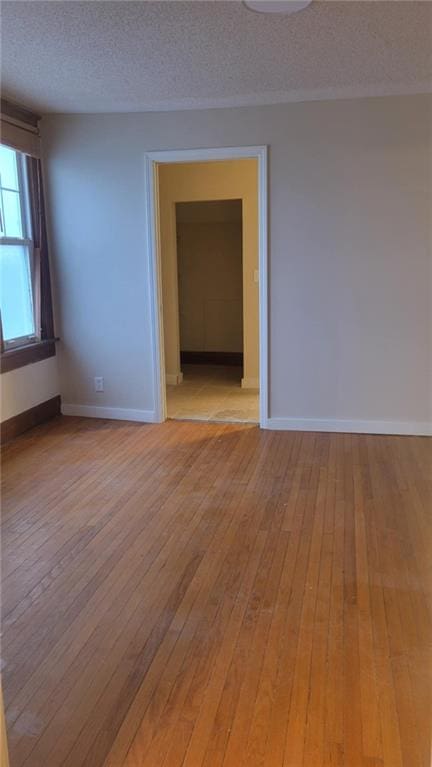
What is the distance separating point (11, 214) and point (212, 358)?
359 centimetres

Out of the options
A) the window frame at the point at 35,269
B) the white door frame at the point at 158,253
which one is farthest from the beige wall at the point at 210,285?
the window frame at the point at 35,269

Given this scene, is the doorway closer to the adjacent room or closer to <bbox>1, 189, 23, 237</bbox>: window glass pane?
the adjacent room

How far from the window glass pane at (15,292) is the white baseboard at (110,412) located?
2.48ft

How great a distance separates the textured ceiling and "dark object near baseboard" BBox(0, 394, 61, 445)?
229 cm

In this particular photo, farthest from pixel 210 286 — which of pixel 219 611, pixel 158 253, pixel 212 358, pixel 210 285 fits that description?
pixel 219 611

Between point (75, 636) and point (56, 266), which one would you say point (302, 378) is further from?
point (75, 636)

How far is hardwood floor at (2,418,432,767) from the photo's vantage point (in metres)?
1.63

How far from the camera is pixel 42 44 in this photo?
114 inches

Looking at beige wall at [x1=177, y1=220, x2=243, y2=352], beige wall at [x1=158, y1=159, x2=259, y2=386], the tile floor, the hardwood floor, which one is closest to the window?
the hardwood floor

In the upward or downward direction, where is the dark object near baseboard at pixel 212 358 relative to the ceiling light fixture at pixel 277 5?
downward

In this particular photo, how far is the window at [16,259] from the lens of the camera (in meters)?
4.18

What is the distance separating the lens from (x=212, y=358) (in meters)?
7.38

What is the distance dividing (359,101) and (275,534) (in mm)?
2972

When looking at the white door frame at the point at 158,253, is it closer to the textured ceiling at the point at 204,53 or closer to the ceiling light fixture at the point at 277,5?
the textured ceiling at the point at 204,53
